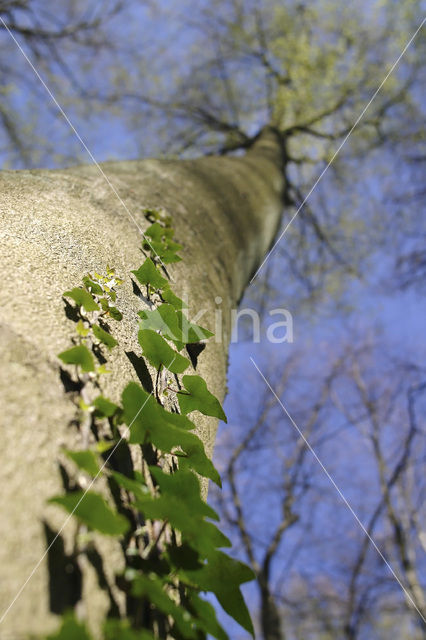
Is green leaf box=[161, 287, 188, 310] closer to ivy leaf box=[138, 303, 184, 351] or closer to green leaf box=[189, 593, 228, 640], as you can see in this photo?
ivy leaf box=[138, 303, 184, 351]

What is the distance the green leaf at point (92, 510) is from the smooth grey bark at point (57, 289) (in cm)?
2

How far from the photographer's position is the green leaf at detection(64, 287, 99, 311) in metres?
0.62

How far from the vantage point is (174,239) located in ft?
3.83

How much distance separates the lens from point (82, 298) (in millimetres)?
628

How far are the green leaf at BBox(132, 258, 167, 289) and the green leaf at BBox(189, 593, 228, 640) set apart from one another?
546 mm

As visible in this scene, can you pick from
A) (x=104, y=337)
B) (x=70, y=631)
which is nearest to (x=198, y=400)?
(x=104, y=337)

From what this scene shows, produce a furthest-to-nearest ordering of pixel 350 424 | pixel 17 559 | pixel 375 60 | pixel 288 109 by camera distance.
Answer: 1. pixel 350 424
2. pixel 288 109
3. pixel 375 60
4. pixel 17 559

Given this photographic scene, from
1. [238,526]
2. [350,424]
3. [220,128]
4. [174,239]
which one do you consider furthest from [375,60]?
[238,526]

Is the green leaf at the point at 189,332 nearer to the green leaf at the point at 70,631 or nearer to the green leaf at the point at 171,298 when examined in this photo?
the green leaf at the point at 171,298

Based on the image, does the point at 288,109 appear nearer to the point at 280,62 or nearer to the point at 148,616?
the point at 280,62

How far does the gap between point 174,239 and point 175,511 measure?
83 centimetres

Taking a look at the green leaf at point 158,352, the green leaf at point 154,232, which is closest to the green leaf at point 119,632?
the green leaf at point 158,352

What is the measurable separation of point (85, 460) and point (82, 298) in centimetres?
28

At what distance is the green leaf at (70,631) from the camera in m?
0.31
